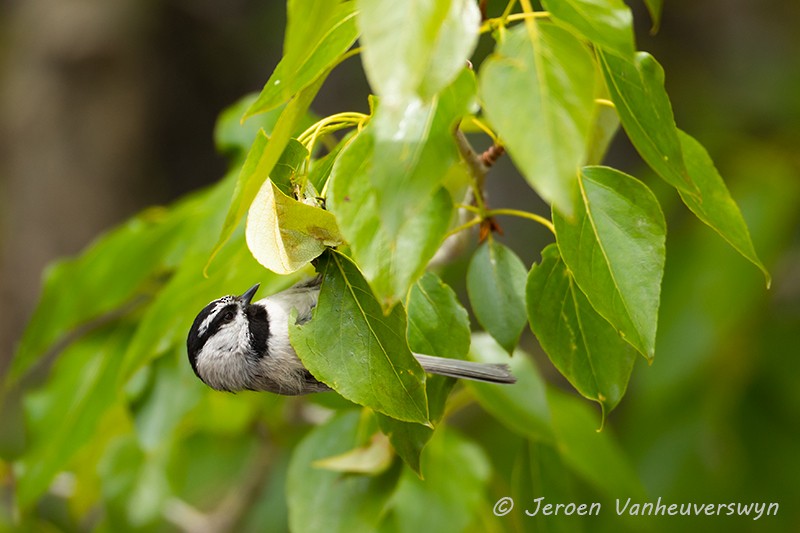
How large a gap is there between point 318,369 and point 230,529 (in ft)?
3.84

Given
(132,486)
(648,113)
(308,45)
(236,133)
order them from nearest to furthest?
(308,45), (648,113), (236,133), (132,486)

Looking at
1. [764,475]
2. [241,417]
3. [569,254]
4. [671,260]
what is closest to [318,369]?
[569,254]

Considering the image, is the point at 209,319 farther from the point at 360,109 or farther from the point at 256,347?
the point at 360,109

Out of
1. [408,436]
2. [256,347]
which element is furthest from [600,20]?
[256,347]

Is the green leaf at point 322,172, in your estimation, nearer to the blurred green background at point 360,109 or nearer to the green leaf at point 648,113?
the green leaf at point 648,113

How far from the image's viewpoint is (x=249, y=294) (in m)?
1.08

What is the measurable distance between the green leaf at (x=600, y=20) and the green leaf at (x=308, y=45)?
0.17 meters

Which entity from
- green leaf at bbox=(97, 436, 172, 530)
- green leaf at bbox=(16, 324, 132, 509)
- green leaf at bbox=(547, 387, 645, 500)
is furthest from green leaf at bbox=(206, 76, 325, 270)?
green leaf at bbox=(97, 436, 172, 530)

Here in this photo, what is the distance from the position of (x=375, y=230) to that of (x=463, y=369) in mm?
342

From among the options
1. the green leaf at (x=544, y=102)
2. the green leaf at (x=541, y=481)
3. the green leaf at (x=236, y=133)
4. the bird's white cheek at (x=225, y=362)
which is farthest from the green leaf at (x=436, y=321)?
the green leaf at (x=236, y=133)

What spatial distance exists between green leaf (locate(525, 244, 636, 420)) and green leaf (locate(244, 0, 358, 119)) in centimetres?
28

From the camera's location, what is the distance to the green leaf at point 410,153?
0.59 meters

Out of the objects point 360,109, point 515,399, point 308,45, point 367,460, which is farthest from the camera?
point 360,109

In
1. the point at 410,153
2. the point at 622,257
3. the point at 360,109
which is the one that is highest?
the point at 410,153
